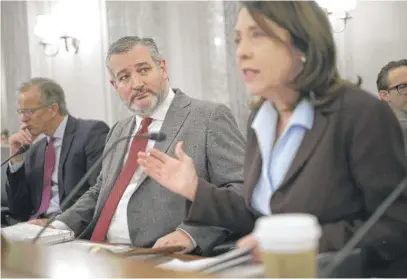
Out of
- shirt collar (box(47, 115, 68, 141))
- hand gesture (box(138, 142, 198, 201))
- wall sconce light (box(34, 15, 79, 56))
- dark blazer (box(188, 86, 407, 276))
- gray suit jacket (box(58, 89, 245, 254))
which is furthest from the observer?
wall sconce light (box(34, 15, 79, 56))

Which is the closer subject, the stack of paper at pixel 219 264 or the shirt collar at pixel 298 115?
the stack of paper at pixel 219 264

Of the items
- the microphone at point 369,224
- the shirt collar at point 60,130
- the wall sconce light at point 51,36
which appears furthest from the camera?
the wall sconce light at point 51,36

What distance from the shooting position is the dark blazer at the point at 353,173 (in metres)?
1.03

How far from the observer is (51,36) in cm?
229

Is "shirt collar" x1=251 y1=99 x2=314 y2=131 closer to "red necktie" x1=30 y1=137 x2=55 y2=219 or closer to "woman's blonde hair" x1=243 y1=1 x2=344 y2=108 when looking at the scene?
"woman's blonde hair" x1=243 y1=1 x2=344 y2=108

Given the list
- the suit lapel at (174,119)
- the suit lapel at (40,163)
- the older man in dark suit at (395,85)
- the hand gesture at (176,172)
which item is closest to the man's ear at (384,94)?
the older man in dark suit at (395,85)

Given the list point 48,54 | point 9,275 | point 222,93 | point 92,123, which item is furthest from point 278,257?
point 48,54

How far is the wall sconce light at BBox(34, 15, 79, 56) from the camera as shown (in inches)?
89.4

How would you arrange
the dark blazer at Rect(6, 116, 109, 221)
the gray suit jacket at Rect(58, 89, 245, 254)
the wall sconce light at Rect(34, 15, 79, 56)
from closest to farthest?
the gray suit jacket at Rect(58, 89, 245, 254) → the dark blazer at Rect(6, 116, 109, 221) → the wall sconce light at Rect(34, 15, 79, 56)

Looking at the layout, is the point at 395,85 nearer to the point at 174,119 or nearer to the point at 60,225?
the point at 174,119

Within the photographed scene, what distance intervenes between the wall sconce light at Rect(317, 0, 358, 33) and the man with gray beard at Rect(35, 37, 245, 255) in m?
0.42

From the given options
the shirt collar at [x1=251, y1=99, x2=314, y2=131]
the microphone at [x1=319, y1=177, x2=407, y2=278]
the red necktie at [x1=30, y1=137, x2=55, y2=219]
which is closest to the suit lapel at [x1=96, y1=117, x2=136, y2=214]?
the red necktie at [x1=30, y1=137, x2=55, y2=219]

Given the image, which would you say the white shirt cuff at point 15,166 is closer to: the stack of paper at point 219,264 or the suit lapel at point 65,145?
the suit lapel at point 65,145

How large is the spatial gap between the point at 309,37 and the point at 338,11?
7.9 inches
